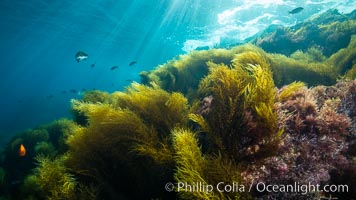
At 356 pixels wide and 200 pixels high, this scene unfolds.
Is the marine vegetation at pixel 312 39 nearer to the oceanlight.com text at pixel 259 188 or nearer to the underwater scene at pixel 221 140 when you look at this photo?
the underwater scene at pixel 221 140

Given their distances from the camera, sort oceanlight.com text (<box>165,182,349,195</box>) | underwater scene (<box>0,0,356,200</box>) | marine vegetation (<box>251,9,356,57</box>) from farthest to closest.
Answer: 1. marine vegetation (<box>251,9,356,57</box>)
2. underwater scene (<box>0,0,356,200</box>)
3. oceanlight.com text (<box>165,182,349,195</box>)

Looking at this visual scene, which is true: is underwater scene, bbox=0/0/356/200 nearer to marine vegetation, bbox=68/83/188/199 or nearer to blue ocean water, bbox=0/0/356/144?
marine vegetation, bbox=68/83/188/199

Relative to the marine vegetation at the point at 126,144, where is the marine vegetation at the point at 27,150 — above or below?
above

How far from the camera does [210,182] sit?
7.73ft

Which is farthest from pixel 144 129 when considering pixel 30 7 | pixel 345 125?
pixel 30 7

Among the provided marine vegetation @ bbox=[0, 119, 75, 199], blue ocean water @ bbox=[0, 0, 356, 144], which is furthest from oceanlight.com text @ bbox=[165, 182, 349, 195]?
blue ocean water @ bbox=[0, 0, 356, 144]

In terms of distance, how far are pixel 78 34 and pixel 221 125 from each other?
39063mm

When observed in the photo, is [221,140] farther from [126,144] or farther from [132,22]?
[132,22]

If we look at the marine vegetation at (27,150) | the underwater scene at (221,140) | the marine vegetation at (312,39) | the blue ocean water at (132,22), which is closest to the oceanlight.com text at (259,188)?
the underwater scene at (221,140)

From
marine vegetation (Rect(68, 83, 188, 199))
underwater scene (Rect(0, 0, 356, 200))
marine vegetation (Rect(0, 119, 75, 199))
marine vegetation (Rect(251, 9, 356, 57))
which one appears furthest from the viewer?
marine vegetation (Rect(251, 9, 356, 57))

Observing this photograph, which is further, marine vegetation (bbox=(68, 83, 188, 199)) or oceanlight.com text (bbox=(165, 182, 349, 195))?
marine vegetation (bbox=(68, 83, 188, 199))

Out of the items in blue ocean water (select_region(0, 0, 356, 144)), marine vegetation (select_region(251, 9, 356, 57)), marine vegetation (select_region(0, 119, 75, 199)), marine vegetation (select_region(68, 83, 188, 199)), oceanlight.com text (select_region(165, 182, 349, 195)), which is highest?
blue ocean water (select_region(0, 0, 356, 144))

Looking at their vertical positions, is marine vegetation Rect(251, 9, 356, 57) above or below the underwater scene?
above

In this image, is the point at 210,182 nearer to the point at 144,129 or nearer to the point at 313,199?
the point at 313,199
